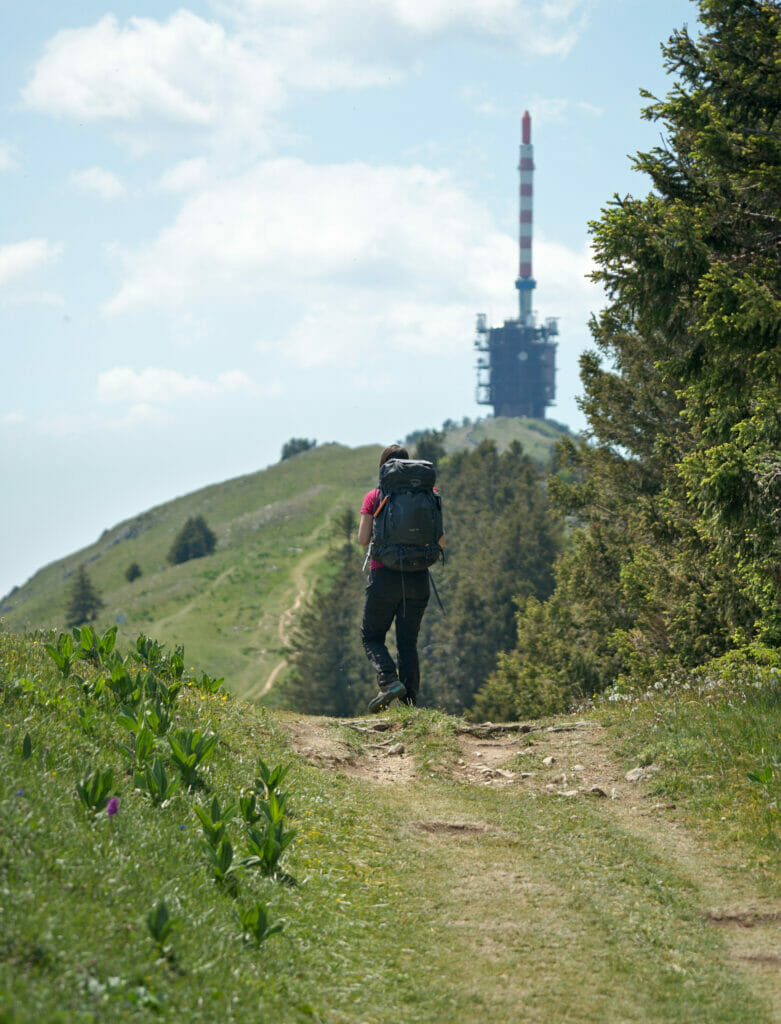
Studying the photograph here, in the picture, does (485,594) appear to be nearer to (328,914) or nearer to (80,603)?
(80,603)

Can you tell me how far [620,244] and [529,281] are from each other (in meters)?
196

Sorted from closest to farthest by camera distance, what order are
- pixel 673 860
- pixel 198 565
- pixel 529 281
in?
1. pixel 673 860
2. pixel 198 565
3. pixel 529 281

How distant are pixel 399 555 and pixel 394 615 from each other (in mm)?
984

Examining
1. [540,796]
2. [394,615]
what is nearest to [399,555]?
A: [394,615]

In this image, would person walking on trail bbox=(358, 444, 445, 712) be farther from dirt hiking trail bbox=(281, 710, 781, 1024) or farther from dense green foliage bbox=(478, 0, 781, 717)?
dense green foliage bbox=(478, 0, 781, 717)

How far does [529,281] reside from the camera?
19625 cm

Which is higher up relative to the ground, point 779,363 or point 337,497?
point 337,497

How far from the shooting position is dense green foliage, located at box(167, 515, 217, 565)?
337 ft

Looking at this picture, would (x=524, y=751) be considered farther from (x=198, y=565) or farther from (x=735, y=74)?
(x=198, y=565)

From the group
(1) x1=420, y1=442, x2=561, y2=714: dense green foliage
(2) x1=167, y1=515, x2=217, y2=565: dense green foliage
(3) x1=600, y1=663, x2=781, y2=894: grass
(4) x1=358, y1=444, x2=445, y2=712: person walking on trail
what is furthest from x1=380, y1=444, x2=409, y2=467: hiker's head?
(2) x1=167, y1=515, x2=217, y2=565: dense green foliage

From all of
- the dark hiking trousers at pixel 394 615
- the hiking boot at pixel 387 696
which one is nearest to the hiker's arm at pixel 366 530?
the dark hiking trousers at pixel 394 615

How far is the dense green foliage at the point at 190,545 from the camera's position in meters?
103

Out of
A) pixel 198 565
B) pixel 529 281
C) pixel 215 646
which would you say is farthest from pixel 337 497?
pixel 529 281

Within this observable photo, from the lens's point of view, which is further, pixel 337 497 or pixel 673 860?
pixel 337 497
